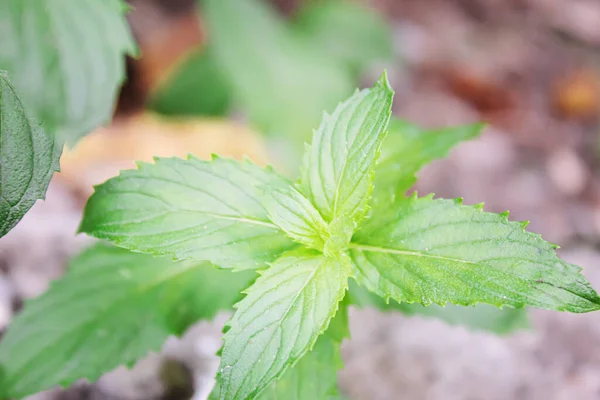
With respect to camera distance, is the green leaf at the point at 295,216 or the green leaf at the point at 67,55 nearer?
the green leaf at the point at 295,216

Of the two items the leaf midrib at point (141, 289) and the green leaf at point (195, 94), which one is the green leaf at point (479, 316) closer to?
the leaf midrib at point (141, 289)

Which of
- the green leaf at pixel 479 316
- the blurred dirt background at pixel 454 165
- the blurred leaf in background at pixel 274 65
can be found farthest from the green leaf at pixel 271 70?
the green leaf at pixel 479 316

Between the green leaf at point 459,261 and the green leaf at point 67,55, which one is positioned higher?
the green leaf at point 67,55

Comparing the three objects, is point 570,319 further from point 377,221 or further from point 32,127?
point 32,127

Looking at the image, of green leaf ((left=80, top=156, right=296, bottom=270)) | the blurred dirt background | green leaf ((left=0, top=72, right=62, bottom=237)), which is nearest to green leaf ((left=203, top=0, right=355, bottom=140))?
the blurred dirt background

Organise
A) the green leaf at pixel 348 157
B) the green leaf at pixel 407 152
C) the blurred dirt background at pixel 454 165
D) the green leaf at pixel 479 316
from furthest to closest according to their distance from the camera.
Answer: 1. the blurred dirt background at pixel 454 165
2. the green leaf at pixel 479 316
3. the green leaf at pixel 407 152
4. the green leaf at pixel 348 157

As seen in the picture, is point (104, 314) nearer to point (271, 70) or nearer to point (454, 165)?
point (271, 70)
